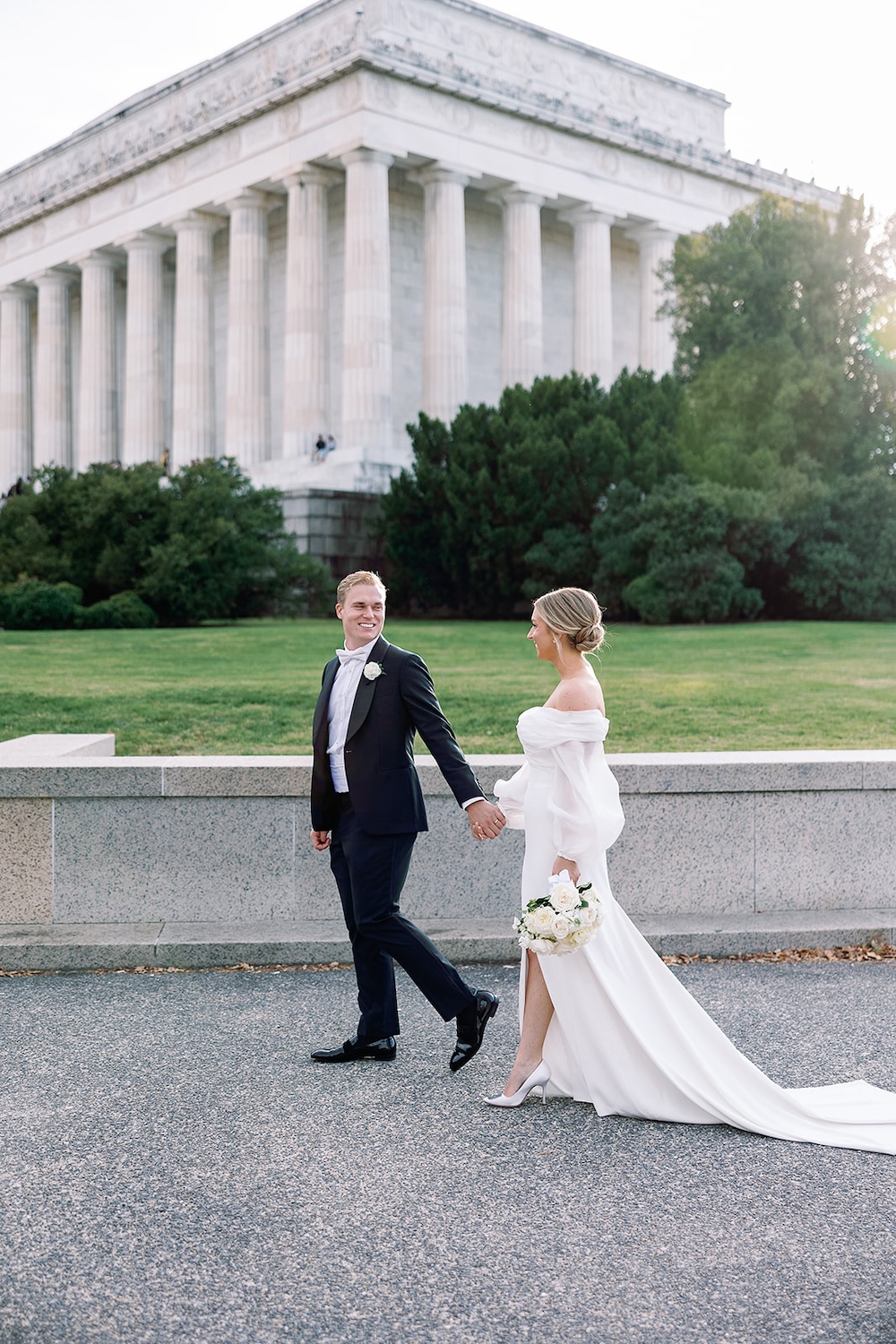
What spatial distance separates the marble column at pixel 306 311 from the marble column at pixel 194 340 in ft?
22.5

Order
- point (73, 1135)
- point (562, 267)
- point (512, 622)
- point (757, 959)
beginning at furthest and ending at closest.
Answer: point (562, 267) < point (512, 622) < point (757, 959) < point (73, 1135)

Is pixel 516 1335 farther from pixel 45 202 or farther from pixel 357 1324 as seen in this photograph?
pixel 45 202

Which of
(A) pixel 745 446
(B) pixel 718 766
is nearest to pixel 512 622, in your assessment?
(A) pixel 745 446

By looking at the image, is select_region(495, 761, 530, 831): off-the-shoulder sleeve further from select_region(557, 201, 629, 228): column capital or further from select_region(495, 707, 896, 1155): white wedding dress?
select_region(557, 201, 629, 228): column capital

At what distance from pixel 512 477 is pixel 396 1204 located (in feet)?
110

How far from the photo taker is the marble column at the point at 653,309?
5878 centimetres

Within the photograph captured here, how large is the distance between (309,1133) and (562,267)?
193 feet

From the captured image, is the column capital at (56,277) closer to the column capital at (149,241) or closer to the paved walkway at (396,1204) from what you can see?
Answer: the column capital at (149,241)

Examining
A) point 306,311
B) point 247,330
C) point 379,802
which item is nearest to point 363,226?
point 306,311

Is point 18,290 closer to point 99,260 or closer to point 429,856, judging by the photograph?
point 99,260

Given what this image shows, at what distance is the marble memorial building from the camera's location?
4981 cm

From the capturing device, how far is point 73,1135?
598 centimetres

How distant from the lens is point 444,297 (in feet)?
171

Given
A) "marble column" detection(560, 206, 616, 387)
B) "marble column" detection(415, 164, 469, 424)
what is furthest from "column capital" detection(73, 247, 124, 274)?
"marble column" detection(560, 206, 616, 387)
